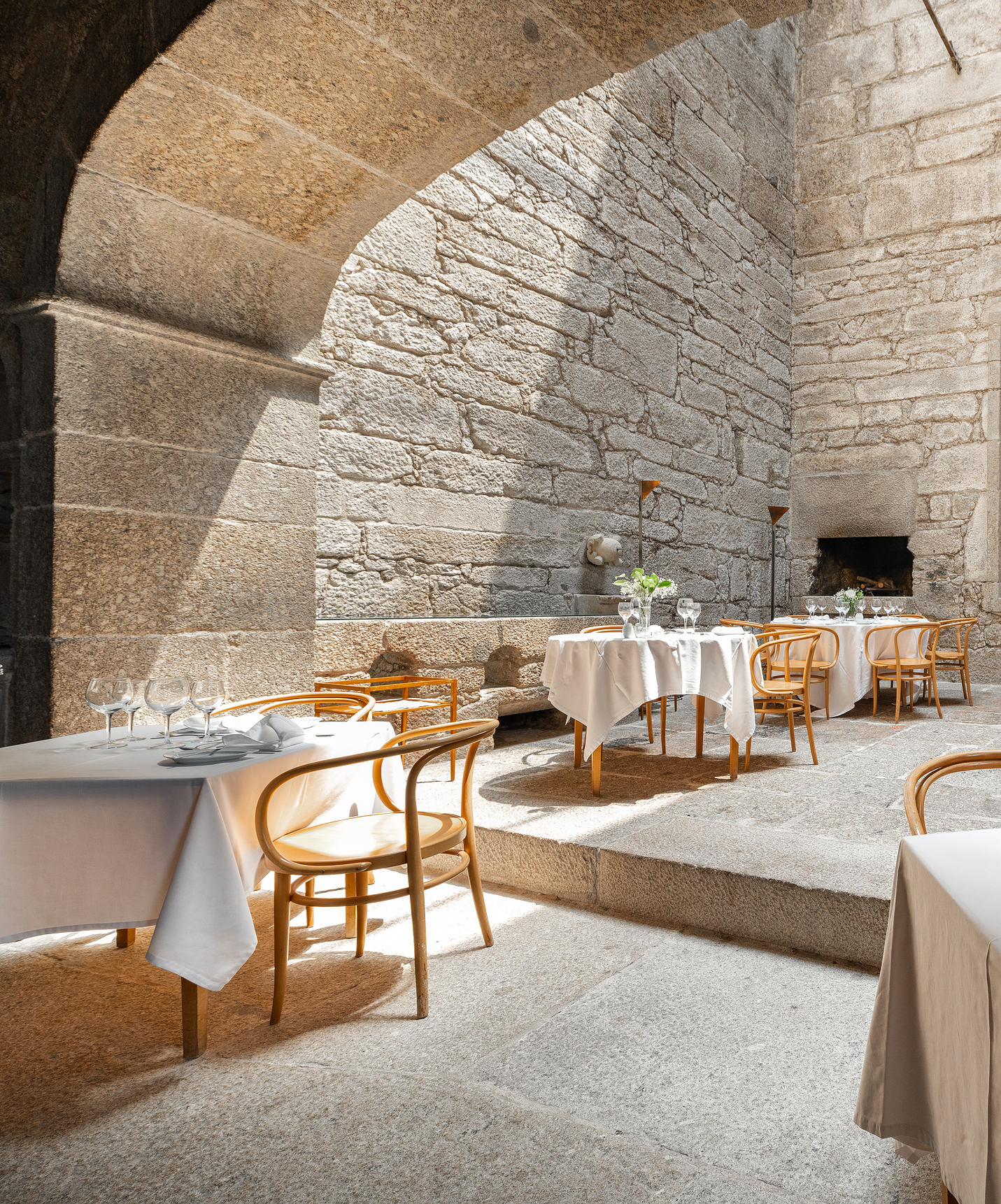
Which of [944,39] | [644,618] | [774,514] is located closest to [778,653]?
[644,618]

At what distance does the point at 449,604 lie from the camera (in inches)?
191

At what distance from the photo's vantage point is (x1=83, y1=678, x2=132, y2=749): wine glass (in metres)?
1.96

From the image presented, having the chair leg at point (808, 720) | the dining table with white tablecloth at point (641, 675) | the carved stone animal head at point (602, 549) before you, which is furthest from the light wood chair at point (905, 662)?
the dining table with white tablecloth at point (641, 675)

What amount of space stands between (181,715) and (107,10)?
2189mm

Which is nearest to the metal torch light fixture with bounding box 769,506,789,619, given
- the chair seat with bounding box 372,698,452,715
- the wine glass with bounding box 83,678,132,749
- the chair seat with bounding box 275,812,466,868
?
the chair seat with bounding box 372,698,452,715

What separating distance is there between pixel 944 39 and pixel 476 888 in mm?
8946

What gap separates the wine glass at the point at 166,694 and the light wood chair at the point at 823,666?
3505mm

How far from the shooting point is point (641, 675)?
353cm

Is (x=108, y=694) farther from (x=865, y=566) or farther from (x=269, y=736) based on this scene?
(x=865, y=566)

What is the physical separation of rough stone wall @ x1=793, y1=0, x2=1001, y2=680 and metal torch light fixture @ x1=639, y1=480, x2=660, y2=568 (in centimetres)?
310

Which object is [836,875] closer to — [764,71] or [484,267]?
[484,267]

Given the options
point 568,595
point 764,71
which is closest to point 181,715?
point 568,595

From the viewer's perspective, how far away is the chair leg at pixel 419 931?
1949 millimetres

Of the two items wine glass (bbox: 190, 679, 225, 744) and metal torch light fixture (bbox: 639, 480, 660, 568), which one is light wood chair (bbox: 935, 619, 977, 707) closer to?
metal torch light fixture (bbox: 639, 480, 660, 568)
